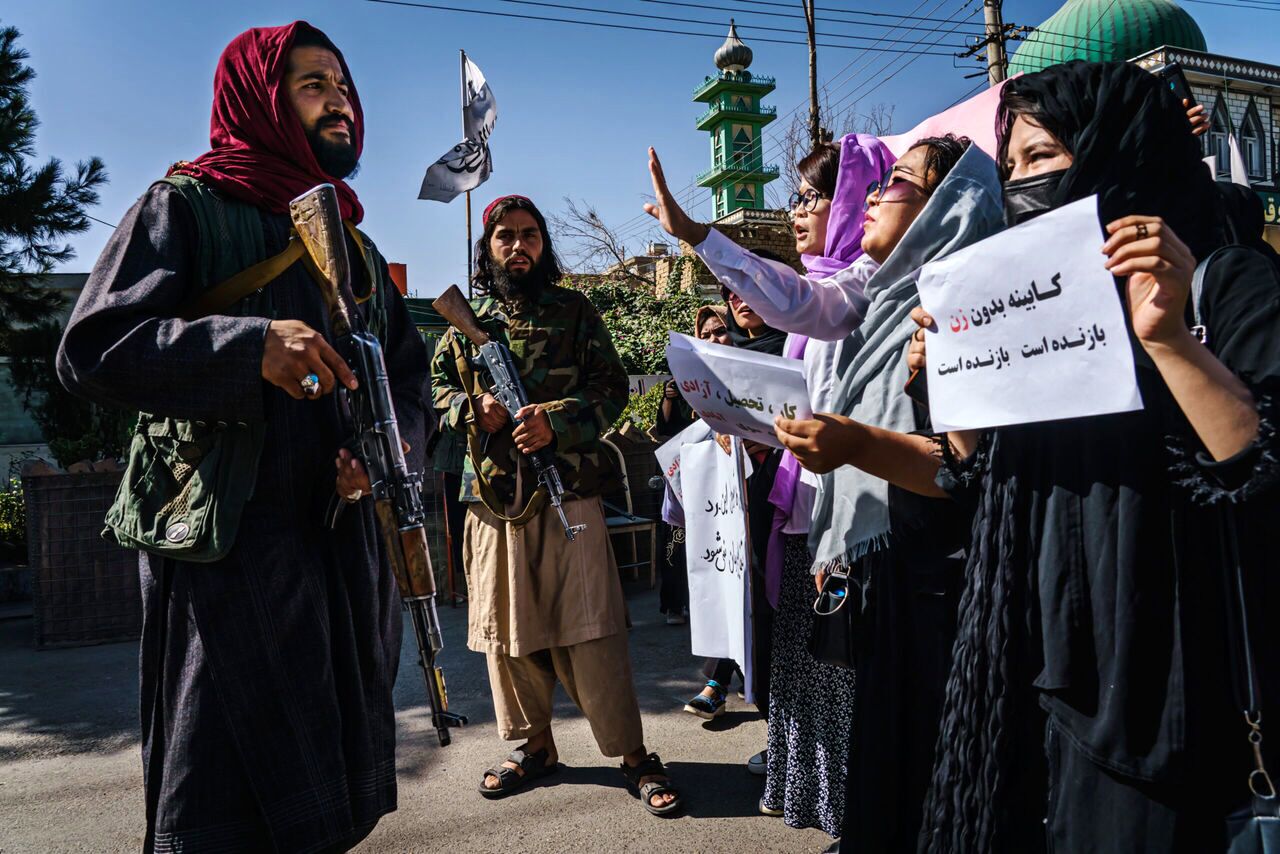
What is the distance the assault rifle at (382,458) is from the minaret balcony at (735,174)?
6249cm

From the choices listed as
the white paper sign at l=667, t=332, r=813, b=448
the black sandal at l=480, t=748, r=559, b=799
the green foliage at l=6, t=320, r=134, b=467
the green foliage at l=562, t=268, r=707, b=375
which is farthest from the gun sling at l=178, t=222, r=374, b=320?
the green foliage at l=562, t=268, r=707, b=375

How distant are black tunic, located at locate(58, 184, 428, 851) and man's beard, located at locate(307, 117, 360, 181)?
41cm

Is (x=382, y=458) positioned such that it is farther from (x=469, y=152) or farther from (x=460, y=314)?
(x=469, y=152)

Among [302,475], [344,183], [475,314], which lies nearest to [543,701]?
[475,314]

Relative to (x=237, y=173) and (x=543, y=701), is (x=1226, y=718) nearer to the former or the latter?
(x=237, y=173)

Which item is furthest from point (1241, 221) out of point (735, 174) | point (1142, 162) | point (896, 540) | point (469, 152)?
point (735, 174)

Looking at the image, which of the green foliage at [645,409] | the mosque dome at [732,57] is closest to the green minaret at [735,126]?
the mosque dome at [732,57]

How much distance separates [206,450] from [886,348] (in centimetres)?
155

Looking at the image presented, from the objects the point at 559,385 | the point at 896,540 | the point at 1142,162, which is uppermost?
the point at 1142,162

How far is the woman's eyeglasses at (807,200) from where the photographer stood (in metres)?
2.97

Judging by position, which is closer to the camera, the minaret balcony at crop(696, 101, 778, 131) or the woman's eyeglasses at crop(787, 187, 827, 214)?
the woman's eyeglasses at crop(787, 187, 827, 214)

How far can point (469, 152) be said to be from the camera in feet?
19.7

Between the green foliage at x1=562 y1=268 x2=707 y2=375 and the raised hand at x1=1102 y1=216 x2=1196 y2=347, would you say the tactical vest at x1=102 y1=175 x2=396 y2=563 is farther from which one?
the green foliage at x1=562 y1=268 x2=707 y2=375

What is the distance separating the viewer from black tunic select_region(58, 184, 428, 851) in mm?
1783
